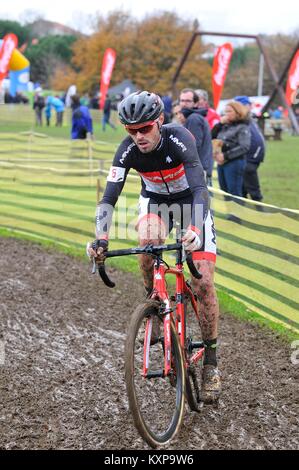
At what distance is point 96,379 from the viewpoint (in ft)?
19.1

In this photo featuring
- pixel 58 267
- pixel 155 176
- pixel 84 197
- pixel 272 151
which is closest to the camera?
pixel 155 176

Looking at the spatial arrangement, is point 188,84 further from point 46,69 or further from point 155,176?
point 155,176

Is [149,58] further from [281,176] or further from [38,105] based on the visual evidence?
[281,176]

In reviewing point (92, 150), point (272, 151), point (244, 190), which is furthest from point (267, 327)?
point (272, 151)

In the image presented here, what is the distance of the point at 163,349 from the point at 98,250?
0.71m

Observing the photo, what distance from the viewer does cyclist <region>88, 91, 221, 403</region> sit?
192 inches

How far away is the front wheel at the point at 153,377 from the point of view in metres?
4.35

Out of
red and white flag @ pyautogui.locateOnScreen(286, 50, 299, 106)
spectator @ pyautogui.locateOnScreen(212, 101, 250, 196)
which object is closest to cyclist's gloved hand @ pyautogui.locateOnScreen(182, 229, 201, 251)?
spectator @ pyautogui.locateOnScreen(212, 101, 250, 196)

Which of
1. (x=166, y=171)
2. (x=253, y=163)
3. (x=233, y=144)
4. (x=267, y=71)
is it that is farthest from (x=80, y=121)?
(x=267, y=71)

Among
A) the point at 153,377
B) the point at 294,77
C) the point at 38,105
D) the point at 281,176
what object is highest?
the point at 294,77

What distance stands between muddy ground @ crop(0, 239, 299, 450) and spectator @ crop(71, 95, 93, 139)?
10.6m

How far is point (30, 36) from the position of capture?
106 m

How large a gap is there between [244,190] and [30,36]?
98715 mm

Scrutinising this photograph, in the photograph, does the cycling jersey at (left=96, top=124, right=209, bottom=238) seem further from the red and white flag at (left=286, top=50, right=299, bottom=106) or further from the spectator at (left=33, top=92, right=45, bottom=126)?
the spectator at (left=33, top=92, right=45, bottom=126)
